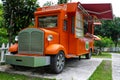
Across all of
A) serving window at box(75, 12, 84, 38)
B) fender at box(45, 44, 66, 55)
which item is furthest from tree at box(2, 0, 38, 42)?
fender at box(45, 44, 66, 55)

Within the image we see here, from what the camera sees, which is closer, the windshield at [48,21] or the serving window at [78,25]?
the windshield at [48,21]

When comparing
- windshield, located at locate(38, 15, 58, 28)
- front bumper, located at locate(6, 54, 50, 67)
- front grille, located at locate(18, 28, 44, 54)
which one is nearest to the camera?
front bumper, located at locate(6, 54, 50, 67)

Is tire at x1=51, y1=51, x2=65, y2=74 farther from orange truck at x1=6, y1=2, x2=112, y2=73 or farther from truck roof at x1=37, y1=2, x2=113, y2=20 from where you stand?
truck roof at x1=37, y1=2, x2=113, y2=20

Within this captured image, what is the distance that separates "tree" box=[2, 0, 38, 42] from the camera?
37.2 ft

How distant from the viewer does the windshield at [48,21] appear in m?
8.82

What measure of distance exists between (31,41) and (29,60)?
108 cm

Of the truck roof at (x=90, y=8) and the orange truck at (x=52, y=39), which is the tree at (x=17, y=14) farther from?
the orange truck at (x=52, y=39)

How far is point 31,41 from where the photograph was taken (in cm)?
792

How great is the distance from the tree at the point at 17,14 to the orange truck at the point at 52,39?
2.25 metres

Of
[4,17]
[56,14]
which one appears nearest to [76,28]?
[56,14]

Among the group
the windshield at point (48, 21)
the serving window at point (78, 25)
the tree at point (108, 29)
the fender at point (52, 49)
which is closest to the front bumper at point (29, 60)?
the fender at point (52, 49)

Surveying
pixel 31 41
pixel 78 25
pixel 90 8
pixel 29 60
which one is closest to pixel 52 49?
pixel 31 41

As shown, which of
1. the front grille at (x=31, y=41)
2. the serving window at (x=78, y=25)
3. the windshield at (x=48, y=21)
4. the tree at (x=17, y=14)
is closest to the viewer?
the front grille at (x=31, y=41)

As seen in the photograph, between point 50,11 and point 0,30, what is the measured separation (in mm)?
3375
